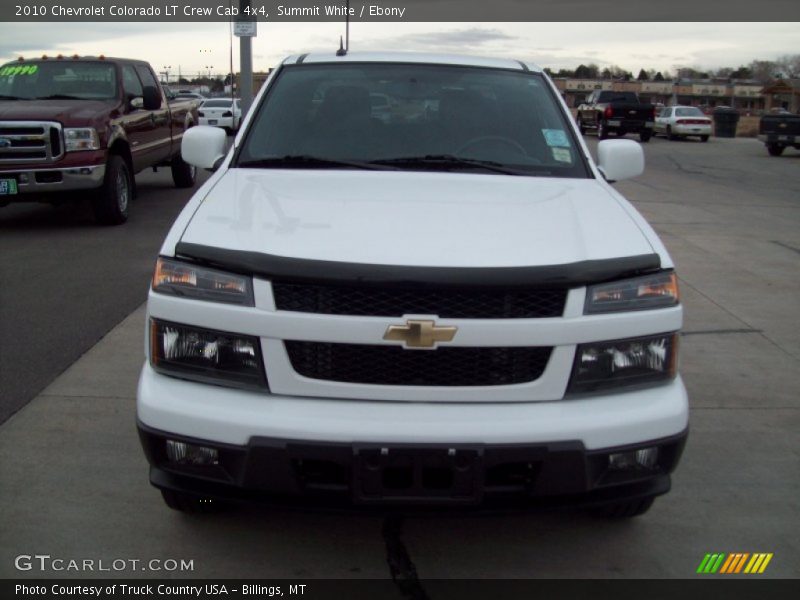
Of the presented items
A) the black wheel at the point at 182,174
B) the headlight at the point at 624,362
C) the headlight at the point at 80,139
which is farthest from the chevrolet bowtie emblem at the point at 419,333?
the black wheel at the point at 182,174

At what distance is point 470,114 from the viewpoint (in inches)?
173

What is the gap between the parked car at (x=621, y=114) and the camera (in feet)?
110

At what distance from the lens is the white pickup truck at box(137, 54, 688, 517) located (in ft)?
9.00

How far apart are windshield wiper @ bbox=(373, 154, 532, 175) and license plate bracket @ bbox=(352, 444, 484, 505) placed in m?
1.71

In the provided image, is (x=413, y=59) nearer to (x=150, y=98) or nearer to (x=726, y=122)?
(x=150, y=98)

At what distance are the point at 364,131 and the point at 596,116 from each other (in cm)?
3343

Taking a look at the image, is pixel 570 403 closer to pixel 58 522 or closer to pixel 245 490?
pixel 245 490

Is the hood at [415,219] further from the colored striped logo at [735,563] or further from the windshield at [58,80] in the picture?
the windshield at [58,80]

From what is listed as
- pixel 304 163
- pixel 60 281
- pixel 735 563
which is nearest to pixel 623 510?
pixel 735 563

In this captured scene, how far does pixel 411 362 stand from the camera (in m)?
2.83

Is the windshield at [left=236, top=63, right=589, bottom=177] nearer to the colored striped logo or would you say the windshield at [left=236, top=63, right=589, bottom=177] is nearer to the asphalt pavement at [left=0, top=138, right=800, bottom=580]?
the asphalt pavement at [left=0, top=138, right=800, bottom=580]

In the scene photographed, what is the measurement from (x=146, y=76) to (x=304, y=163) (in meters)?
8.99

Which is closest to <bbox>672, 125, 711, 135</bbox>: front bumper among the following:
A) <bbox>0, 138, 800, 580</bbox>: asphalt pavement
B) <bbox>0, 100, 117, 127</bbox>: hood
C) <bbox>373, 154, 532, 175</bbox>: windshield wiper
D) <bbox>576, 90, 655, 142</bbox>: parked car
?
<bbox>576, 90, 655, 142</bbox>: parked car

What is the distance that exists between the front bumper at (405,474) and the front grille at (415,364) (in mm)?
241
